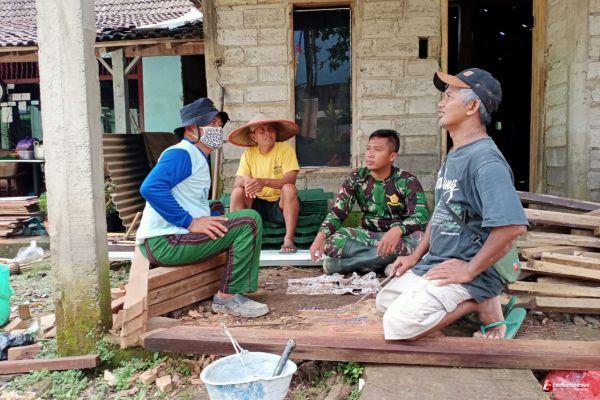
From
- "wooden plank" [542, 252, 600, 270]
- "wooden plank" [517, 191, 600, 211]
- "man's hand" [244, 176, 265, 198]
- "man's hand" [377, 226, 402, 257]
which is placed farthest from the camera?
"man's hand" [244, 176, 265, 198]

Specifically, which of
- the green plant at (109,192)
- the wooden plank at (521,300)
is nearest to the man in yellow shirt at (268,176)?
the wooden plank at (521,300)

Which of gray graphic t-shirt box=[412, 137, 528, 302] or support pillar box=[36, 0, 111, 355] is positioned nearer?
gray graphic t-shirt box=[412, 137, 528, 302]

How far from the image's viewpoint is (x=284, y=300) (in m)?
4.70

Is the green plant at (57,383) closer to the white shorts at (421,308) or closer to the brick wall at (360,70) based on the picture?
the white shorts at (421,308)

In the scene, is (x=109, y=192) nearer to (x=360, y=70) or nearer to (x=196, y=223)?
(x=360, y=70)

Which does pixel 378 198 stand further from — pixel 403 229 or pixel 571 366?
pixel 571 366

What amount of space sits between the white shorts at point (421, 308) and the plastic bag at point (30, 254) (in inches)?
235

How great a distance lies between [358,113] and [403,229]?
2914 mm

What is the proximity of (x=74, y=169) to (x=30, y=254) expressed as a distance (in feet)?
15.4

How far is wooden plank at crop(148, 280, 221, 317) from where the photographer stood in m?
3.98

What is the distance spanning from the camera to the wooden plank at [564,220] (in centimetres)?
462

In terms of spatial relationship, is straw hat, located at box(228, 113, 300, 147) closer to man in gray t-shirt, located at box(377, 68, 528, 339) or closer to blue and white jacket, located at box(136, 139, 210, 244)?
blue and white jacket, located at box(136, 139, 210, 244)

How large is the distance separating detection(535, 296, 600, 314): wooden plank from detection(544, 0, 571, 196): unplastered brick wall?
3.12 metres

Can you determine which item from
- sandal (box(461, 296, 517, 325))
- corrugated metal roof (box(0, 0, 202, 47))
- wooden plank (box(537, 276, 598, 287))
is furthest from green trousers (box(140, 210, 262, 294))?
corrugated metal roof (box(0, 0, 202, 47))
